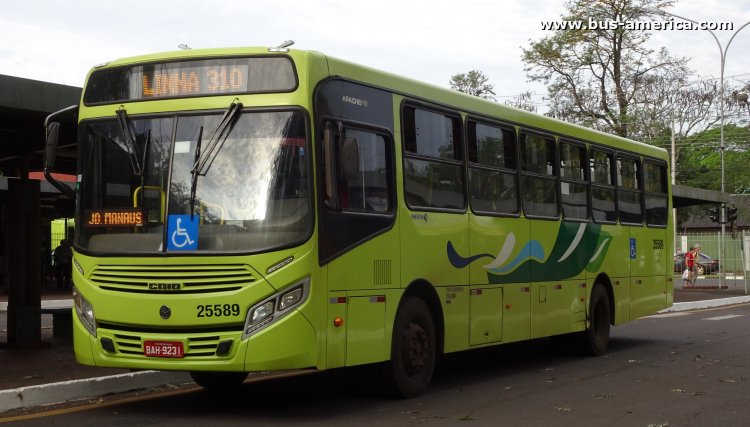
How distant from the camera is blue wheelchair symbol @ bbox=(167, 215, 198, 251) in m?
8.81

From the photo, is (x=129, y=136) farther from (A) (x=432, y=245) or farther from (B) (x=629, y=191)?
(B) (x=629, y=191)

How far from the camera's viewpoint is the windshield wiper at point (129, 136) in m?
9.23

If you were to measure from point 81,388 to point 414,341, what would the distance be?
3.32 meters

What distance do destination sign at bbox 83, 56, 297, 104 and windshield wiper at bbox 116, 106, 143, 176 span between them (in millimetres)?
177

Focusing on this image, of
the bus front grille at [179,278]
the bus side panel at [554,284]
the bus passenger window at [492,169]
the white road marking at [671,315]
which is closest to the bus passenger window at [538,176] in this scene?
the bus side panel at [554,284]

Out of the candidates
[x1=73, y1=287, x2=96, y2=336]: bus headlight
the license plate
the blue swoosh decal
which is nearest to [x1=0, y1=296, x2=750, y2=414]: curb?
[x1=73, y1=287, x2=96, y2=336]: bus headlight

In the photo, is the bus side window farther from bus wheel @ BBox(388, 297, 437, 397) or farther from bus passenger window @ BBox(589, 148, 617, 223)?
bus passenger window @ BBox(589, 148, 617, 223)

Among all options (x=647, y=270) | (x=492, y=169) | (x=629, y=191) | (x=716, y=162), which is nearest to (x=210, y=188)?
(x=492, y=169)

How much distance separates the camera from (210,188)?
8875 millimetres

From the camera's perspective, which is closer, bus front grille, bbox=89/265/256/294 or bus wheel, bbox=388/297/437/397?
bus front grille, bbox=89/265/256/294

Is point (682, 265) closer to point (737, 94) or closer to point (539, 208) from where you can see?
point (737, 94)

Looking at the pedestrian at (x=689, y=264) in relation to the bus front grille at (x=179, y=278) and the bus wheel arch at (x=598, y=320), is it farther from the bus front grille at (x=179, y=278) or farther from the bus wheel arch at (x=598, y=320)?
the bus front grille at (x=179, y=278)

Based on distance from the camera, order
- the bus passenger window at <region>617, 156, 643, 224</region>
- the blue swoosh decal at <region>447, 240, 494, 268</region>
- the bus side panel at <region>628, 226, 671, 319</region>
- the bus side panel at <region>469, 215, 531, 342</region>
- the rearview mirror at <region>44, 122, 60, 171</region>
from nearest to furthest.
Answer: the rearview mirror at <region>44, 122, 60, 171</region>, the blue swoosh decal at <region>447, 240, 494, 268</region>, the bus side panel at <region>469, 215, 531, 342</region>, the bus passenger window at <region>617, 156, 643, 224</region>, the bus side panel at <region>628, 226, 671, 319</region>

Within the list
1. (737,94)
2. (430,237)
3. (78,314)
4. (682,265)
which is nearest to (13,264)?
(78,314)
